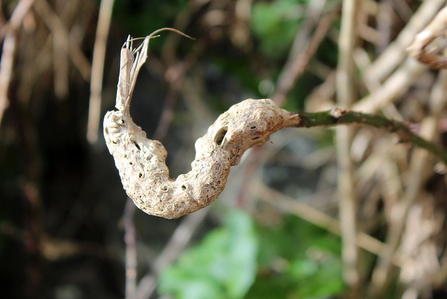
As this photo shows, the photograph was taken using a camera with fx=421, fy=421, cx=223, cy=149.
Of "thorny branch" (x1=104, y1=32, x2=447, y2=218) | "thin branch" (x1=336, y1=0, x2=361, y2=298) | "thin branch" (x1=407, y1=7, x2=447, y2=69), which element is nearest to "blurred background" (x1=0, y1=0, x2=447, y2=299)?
"thin branch" (x1=336, y1=0, x2=361, y2=298)

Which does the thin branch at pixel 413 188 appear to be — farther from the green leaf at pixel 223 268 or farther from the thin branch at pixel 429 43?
the thin branch at pixel 429 43

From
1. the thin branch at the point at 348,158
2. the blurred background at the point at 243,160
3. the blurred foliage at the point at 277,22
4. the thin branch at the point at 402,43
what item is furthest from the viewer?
the blurred foliage at the point at 277,22

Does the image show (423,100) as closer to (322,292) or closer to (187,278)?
(322,292)

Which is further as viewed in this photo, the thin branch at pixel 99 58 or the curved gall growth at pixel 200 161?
the thin branch at pixel 99 58

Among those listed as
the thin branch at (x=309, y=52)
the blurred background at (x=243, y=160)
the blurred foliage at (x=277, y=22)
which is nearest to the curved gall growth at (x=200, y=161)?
the blurred background at (x=243, y=160)

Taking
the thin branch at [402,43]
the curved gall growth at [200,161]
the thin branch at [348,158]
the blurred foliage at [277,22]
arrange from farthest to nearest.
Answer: the blurred foliage at [277,22]
the thin branch at [402,43]
the thin branch at [348,158]
the curved gall growth at [200,161]

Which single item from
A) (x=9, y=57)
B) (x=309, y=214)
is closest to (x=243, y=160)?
(x=309, y=214)

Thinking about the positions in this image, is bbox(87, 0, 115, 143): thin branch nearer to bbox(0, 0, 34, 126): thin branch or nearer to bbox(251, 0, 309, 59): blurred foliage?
bbox(0, 0, 34, 126): thin branch

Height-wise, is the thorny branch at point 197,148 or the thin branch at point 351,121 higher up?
the thin branch at point 351,121
